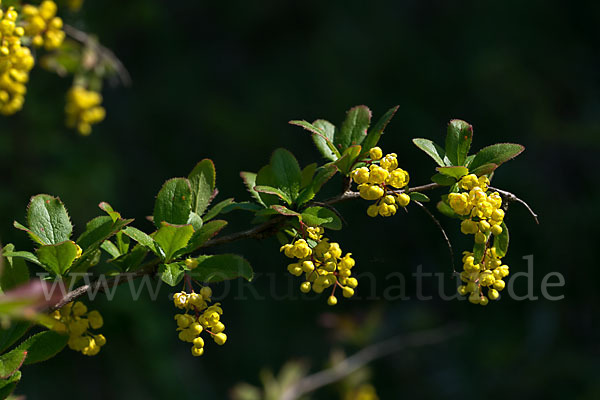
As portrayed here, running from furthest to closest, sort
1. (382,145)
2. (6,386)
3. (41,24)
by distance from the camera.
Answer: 1. (382,145)
2. (41,24)
3. (6,386)

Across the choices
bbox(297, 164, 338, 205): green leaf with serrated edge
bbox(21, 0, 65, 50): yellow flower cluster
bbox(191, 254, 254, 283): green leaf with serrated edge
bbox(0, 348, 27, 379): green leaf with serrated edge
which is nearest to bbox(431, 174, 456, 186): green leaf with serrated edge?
bbox(297, 164, 338, 205): green leaf with serrated edge

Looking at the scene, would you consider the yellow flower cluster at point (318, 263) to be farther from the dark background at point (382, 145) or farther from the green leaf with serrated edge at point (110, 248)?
the dark background at point (382, 145)

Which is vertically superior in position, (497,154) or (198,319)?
(497,154)

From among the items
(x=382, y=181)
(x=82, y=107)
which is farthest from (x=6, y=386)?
(x=82, y=107)

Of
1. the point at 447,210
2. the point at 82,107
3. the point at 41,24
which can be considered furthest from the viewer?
the point at 82,107

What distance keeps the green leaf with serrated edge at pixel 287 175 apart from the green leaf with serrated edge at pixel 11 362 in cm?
34

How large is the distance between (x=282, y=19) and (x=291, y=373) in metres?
2.65

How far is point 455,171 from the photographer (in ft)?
2.21

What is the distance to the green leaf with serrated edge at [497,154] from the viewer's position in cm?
68

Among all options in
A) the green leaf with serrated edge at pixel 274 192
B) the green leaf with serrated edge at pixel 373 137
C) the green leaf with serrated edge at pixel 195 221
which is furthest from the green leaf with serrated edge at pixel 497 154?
the green leaf with serrated edge at pixel 195 221

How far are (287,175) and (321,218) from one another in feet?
0.29

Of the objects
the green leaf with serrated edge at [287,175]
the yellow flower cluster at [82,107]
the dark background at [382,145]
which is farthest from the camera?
the dark background at [382,145]

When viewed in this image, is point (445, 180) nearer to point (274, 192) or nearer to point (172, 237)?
point (274, 192)

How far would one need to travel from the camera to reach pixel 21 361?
2.07 ft
